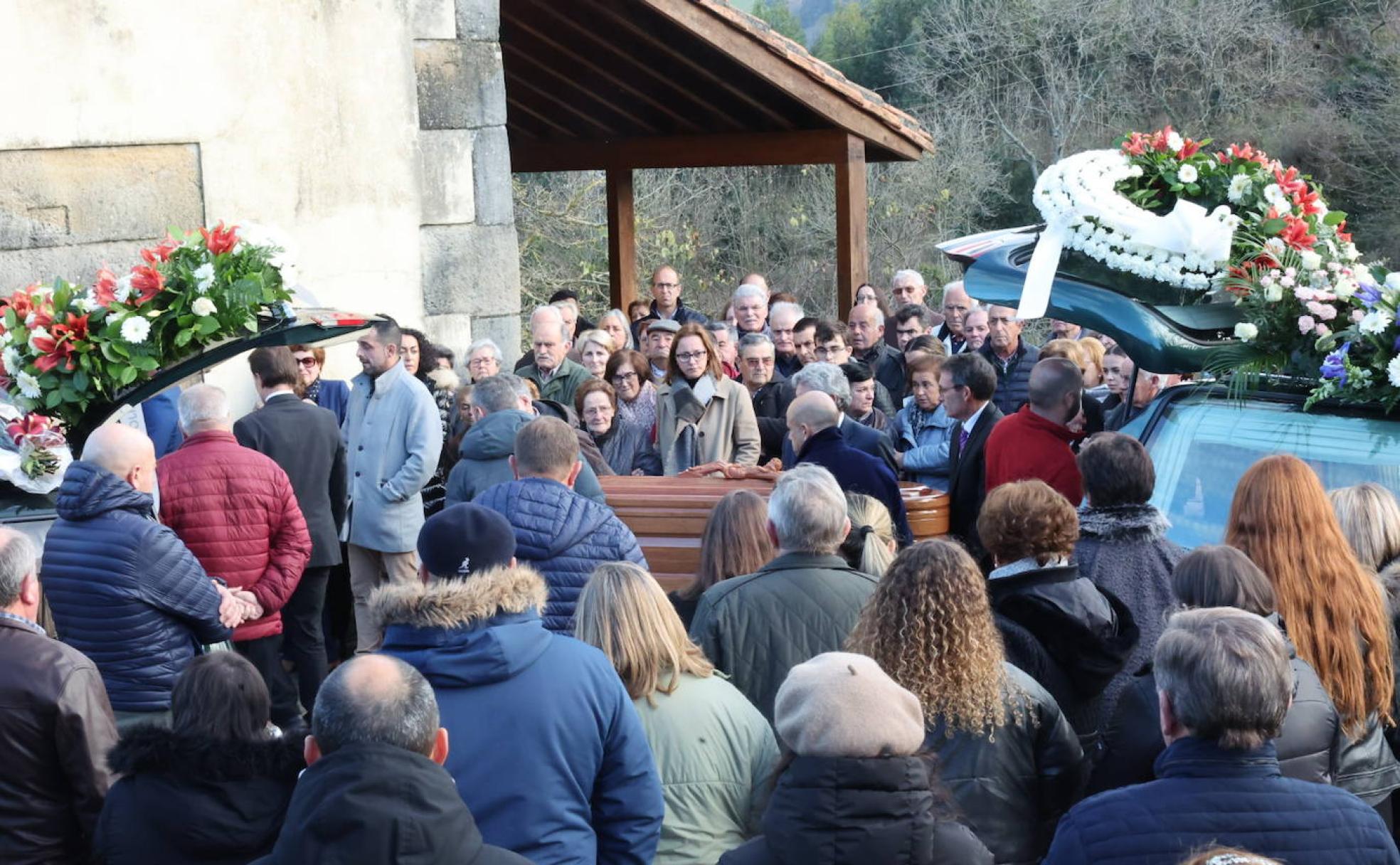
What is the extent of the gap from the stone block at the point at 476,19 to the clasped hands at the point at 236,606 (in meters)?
4.18

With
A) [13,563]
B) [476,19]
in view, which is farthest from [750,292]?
[13,563]

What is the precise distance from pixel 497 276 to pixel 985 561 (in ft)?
13.8

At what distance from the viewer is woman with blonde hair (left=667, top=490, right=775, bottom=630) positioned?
4.49 meters

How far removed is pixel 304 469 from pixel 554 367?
2.01m

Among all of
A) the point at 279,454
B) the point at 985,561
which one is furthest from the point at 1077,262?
the point at 279,454

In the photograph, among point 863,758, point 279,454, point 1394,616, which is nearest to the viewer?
point 863,758

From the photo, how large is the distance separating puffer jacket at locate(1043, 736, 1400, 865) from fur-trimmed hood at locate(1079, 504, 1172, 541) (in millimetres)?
1790

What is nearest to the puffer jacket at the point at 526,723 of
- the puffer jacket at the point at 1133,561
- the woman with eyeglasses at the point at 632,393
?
the puffer jacket at the point at 1133,561

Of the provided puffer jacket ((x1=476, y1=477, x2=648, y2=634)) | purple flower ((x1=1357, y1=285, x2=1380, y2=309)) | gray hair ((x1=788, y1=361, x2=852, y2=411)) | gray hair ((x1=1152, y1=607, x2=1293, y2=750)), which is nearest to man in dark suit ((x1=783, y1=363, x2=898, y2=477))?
gray hair ((x1=788, y1=361, x2=852, y2=411))

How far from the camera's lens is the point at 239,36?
8172 millimetres

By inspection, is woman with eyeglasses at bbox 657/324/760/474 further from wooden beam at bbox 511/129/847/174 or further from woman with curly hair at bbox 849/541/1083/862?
wooden beam at bbox 511/129/847/174

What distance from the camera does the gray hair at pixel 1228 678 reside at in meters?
2.79

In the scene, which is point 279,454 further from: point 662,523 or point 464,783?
point 464,783

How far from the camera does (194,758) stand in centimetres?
313
